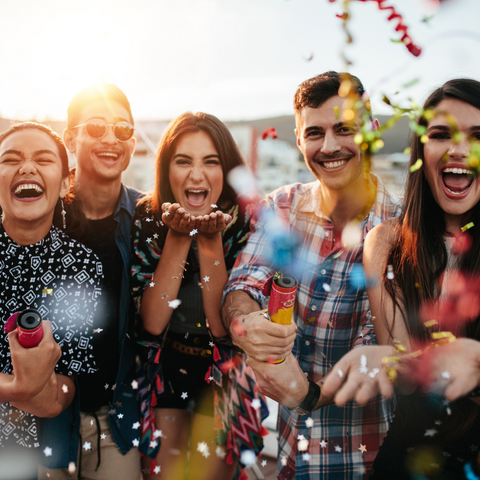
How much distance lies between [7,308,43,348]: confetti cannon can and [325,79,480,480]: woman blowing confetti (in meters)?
1.28

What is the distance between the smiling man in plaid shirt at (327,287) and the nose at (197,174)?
48cm

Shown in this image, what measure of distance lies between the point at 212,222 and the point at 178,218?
20cm

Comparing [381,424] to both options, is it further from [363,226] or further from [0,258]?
[0,258]

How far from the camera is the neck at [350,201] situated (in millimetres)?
2428

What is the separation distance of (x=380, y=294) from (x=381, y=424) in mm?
911

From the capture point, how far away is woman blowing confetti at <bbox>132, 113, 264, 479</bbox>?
2.31 m

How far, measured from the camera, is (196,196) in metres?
2.46

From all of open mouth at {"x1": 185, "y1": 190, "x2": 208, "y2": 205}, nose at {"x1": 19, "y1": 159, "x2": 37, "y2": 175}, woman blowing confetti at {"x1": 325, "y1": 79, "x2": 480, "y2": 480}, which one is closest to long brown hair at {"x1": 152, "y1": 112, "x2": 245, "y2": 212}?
open mouth at {"x1": 185, "y1": 190, "x2": 208, "y2": 205}

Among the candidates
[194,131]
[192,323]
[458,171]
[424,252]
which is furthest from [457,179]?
[192,323]

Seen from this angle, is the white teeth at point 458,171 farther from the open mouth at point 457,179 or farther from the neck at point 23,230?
the neck at point 23,230

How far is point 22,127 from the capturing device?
80.5 inches

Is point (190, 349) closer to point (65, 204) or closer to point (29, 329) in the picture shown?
point (29, 329)

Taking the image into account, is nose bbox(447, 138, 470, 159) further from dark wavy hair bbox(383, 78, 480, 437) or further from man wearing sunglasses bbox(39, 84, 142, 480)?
man wearing sunglasses bbox(39, 84, 142, 480)

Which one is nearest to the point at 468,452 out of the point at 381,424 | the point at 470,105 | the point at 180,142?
the point at 381,424
